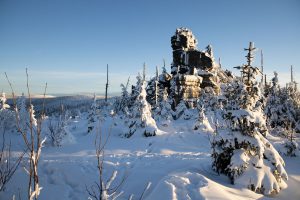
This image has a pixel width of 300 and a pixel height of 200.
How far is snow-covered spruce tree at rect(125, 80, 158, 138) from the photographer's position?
2191 centimetres

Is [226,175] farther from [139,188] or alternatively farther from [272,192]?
[139,188]

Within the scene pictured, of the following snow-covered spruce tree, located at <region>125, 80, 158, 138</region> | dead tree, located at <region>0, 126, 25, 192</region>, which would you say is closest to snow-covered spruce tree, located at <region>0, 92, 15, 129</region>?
snow-covered spruce tree, located at <region>125, 80, 158, 138</region>

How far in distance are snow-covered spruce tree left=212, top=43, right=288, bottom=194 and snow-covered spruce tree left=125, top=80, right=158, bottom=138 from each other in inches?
440

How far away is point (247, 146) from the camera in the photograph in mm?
10203

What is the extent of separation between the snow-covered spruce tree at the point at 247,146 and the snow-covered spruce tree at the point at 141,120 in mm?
11187

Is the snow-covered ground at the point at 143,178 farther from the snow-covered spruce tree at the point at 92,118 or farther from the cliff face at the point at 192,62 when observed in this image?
the cliff face at the point at 192,62

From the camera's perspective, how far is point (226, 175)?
35.2 feet

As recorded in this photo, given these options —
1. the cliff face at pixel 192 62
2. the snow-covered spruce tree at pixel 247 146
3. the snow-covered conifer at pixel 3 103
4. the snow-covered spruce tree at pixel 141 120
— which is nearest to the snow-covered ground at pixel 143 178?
the snow-covered spruce tree at pixel 247 146

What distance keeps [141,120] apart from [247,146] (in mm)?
13209

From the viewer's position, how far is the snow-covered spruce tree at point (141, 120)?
21.9 m

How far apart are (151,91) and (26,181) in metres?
→ 33.0

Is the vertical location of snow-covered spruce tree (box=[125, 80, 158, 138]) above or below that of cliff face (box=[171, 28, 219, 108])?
below

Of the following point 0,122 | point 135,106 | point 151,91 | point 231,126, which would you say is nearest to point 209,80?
point 151,91

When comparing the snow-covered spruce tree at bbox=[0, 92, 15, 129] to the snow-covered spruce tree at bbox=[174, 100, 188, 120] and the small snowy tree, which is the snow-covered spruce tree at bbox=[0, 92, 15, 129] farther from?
the small snowy tree
